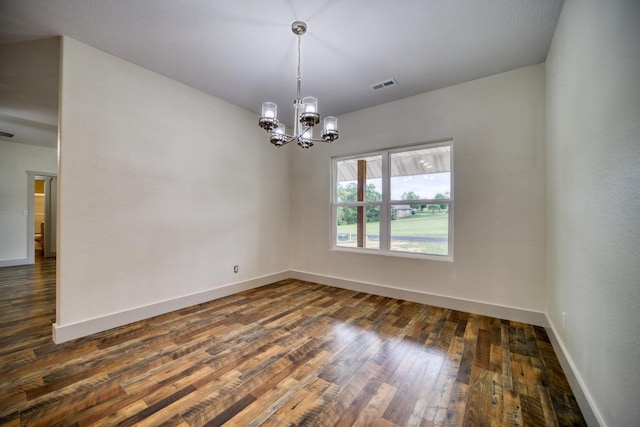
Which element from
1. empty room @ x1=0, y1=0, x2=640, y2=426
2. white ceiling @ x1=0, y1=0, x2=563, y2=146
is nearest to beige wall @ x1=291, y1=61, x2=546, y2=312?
empty room @ x1=0, y1=0, x2=640, y2=426

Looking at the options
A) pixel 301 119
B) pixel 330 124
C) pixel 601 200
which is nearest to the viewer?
pixel 601 200

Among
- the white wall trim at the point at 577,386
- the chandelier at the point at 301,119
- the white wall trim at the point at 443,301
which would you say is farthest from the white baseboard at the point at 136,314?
the white wall trim at the point at 577,386

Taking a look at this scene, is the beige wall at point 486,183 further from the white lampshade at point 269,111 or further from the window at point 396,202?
the white lampshade at point 269,111

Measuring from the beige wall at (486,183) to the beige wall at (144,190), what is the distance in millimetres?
2178

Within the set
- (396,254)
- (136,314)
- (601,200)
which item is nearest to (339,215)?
(396,254)

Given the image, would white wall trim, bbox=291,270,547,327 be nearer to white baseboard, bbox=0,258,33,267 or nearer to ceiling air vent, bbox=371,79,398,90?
ceiling air vent, bbox=371,79,398,90

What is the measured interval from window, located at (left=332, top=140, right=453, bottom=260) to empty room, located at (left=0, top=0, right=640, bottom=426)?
3cm

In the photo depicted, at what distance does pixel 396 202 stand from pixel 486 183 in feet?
3.84

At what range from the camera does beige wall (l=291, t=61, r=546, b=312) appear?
2.81 m

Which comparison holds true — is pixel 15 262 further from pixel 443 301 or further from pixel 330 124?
pixel 443 301

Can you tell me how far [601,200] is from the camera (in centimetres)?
139

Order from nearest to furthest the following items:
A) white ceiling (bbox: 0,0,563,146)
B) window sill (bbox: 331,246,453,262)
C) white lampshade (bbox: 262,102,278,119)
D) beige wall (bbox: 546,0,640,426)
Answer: beige wall (bbox: 546,0,640,426) → white ceiling (bbox: 0,0,563,146) → white lampshade (bbox: 262,102,278,119) → window sill (bbox: 331,246,453,262)

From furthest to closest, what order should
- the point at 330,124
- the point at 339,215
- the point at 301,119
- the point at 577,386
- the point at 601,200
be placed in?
the point at 339,215, the point at 330,124, the point at 301,119, the point at 577,386, the point at 601,200

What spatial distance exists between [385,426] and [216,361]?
1.38 m
